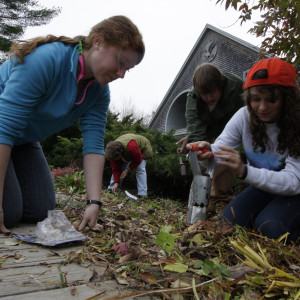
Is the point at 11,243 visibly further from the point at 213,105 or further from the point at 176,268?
the point at 213,105

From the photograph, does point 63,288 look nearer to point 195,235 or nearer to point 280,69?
point 195,235

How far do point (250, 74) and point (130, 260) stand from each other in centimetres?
152

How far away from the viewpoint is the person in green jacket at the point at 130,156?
19.1 ft

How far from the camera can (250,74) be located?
7.06ft

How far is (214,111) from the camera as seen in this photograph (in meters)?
3.31

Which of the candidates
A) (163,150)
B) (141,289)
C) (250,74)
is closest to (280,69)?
(250,74)

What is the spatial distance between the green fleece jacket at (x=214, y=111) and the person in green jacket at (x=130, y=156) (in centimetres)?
252

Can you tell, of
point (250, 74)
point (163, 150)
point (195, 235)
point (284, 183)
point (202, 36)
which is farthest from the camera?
point (202, 36)

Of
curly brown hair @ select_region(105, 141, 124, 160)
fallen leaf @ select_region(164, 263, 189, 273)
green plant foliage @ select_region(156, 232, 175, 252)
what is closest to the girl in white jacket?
green plant foliage @ select_region(156, 232, 175, 252)

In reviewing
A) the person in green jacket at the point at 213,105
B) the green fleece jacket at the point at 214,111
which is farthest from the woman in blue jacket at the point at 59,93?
the green fleece jacket at the point at 214,111

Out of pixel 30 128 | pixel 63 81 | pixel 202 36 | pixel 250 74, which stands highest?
pixel 202 36

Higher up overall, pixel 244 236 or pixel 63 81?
pixel 63 81

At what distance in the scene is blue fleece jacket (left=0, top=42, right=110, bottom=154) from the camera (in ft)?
5.93

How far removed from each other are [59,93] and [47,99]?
0.30 ft
